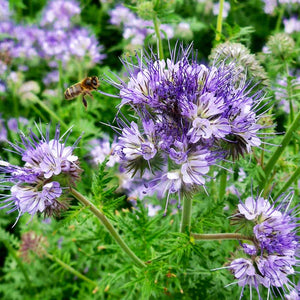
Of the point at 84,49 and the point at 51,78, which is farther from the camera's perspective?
the point at 51,78

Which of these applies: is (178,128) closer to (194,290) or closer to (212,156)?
(212,156)

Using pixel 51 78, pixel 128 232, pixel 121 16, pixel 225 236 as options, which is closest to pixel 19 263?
pixel 128 232

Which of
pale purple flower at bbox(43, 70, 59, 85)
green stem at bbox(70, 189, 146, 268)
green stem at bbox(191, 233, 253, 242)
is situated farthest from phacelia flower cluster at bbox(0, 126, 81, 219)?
pale purple flower at bbox(43, 70, 59, 85)

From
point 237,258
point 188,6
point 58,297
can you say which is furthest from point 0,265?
point 188,6

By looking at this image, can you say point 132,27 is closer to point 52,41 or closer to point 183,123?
point 52,41

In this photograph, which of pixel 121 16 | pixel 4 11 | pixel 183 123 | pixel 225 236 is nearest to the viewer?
pixel 183 123

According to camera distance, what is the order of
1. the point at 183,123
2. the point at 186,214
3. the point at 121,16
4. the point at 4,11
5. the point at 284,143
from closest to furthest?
the point at 183,123 < the point at 186,214 < the point at 284,143 < the point at 121,16 < the point at 4,11

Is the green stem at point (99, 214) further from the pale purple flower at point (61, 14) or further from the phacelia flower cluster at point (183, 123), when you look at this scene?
the pale purple flower at point (61, 14)

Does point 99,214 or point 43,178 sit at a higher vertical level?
point 43,178
